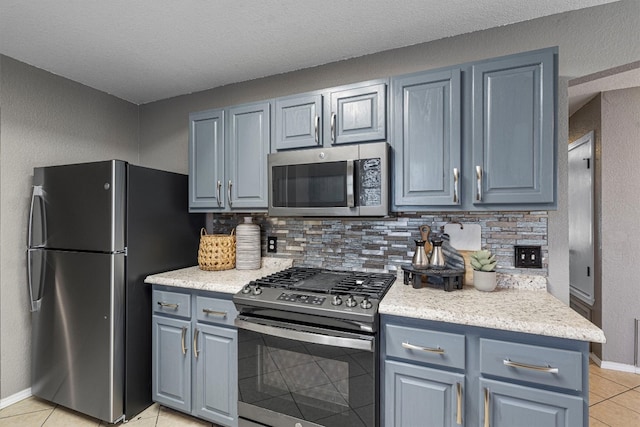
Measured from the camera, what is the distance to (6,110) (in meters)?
2.23

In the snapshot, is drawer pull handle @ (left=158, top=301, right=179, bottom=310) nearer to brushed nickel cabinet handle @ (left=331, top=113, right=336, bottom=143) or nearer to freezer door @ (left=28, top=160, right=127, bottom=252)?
freezer door @ (left=28, top=160, right=127, bottom=252)

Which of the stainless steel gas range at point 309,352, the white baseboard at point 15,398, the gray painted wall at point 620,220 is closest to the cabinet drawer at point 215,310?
the stainless steel gas range at point 309,352

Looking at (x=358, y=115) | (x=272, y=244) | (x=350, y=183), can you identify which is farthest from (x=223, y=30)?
(x=272, y=244)

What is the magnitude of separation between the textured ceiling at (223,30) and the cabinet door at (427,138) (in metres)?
0.41

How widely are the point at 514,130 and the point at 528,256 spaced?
0.74 metres

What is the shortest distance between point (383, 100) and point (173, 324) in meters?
1.91

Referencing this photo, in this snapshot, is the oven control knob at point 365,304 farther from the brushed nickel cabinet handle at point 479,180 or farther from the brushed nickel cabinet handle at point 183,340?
the brushed nickel cabinet handle at point 183,340

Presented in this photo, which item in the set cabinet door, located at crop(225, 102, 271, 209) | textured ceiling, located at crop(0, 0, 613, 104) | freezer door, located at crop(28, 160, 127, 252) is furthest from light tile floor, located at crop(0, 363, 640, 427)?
textured ceiling, located at crop(0, 0, 613, 104)

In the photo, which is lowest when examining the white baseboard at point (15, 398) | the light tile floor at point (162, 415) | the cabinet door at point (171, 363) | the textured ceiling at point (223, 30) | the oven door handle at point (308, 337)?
the light tile floor at point (162, 415)

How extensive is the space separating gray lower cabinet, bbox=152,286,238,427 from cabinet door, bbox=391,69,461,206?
1.26 meters

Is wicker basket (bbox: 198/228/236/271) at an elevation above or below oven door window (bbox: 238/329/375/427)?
above

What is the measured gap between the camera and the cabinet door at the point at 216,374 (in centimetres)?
188

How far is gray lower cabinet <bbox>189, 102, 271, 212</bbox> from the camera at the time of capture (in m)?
2.18

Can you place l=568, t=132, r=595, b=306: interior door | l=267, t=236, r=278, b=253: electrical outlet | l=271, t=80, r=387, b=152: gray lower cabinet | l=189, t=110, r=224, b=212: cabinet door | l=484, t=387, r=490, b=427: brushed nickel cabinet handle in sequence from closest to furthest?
l=484, t=387, r=490, b=427: brushed nickel cabinet handle
l=271, t=80, r=387, b=152: gray lower cabinet
l=189, t=110, r=224, b=212: cabinet door
l=267, t=236, r=278, b=253: electrical outlet
l=568, t=132, r=595, b=306: interior door
